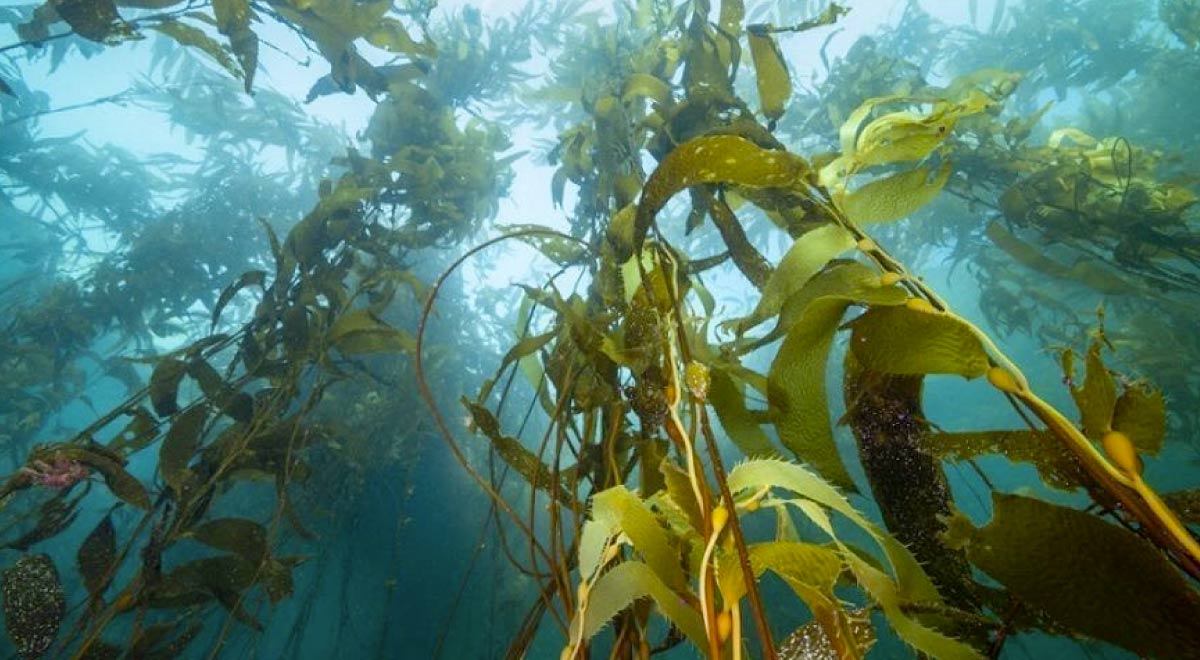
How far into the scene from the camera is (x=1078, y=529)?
0.54 metres

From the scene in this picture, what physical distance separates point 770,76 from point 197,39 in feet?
7.34

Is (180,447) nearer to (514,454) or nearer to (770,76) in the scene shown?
(514,454)

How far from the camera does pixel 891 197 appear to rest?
0.94 metres

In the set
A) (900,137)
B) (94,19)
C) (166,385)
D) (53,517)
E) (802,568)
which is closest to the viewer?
(802,568)

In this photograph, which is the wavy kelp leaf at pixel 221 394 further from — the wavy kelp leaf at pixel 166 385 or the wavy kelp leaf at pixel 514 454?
the wavy kelp leaf at pixel 514 454

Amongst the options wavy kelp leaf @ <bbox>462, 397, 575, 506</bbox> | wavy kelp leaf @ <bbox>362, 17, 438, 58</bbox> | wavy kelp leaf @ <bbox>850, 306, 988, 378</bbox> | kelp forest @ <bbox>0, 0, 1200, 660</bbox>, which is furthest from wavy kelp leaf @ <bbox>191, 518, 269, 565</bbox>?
wavy kelp leaf @ <bbox>362, 17, 438, 58</bbox>

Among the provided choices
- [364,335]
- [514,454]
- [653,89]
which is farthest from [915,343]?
[364,335]

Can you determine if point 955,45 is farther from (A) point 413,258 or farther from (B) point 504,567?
(B) point 504,567

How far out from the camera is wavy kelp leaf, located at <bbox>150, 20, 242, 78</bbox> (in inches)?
78.7

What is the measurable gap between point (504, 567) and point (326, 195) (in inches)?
198

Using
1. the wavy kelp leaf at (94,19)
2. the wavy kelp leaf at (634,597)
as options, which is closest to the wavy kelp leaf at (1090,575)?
the wavy kelp leaf at (634,597)

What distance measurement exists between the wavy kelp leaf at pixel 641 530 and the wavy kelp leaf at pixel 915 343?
41 cm

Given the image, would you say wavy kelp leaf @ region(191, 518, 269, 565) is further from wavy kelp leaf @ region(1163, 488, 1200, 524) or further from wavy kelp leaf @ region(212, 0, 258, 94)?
wavy kelp leaf @ region(1163, 488, 1200, 524)

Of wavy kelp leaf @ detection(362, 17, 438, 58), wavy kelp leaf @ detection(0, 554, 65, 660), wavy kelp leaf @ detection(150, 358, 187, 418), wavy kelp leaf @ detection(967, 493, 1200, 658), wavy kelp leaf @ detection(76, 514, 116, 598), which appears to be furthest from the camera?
wavy kelp leaf @ detection(362, 17, 438, 58)
